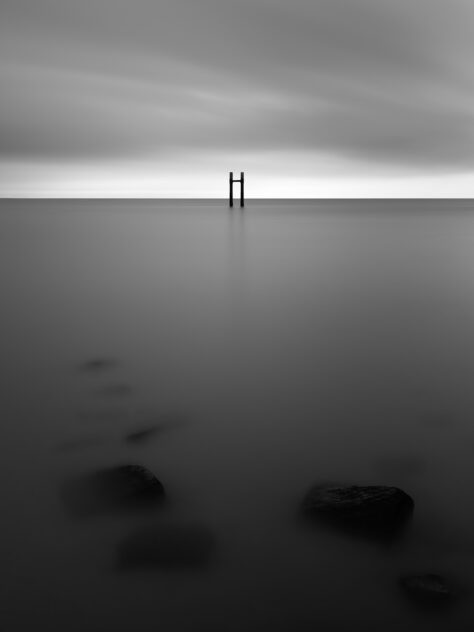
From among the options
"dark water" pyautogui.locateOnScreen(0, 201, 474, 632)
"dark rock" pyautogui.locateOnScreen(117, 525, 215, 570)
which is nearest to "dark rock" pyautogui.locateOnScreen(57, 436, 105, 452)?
"dark water" pyautogui.locateOnScreen(0, 201, 474, 632)

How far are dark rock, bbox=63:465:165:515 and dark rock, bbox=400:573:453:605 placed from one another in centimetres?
165

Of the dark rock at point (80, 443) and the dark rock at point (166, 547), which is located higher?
the dark rock at point (80, 443)

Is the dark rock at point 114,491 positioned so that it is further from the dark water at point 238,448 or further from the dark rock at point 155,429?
the dark rock at point 155,429

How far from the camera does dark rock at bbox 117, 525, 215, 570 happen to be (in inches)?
120

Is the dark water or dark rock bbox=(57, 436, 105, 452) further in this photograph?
dark rock bbox=(57, 436, 105, 452)

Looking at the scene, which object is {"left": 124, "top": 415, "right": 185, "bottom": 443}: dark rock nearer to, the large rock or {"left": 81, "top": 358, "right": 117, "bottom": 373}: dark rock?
the large rock

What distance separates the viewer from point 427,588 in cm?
287

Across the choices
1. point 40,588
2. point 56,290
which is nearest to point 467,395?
point 40,588

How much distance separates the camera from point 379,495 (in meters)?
3.43

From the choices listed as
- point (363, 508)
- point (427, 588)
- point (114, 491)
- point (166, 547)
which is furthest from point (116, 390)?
point (427, 588)

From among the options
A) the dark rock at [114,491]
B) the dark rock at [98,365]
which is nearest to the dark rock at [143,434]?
the dark rock at [114,491]

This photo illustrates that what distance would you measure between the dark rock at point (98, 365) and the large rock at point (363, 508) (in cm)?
390

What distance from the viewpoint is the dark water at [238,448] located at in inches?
111

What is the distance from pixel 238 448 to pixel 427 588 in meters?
1.99
